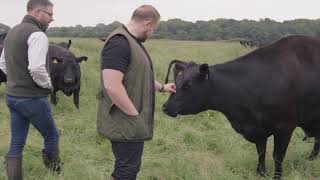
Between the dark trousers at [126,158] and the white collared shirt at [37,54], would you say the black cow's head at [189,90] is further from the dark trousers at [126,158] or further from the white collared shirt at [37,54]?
the dark trousers at [126,158]

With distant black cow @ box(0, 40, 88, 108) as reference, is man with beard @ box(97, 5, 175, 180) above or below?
above

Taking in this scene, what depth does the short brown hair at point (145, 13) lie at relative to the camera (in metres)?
3.92

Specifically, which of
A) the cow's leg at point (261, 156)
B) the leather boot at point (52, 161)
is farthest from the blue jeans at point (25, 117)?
the cow's leg at point (261, 156)

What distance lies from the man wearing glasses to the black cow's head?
1.46 metres

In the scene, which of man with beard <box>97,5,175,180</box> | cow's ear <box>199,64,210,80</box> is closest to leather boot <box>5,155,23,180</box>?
man with beard <box>97,5,175,180</box>

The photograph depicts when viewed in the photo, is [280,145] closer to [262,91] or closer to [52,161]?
[262,91]

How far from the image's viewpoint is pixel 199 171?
234 inches

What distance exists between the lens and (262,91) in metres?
6.16

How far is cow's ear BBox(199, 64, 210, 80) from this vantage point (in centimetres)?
598

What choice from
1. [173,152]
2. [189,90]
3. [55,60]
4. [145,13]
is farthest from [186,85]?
[55,60]

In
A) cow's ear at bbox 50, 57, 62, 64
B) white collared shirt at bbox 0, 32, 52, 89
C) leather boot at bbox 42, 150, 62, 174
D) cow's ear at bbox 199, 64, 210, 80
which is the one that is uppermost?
white collared shirt at bbox 0, 32, 52, 89

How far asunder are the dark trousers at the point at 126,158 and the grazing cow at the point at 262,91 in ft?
6.58

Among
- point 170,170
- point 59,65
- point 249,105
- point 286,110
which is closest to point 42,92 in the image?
point 170,170

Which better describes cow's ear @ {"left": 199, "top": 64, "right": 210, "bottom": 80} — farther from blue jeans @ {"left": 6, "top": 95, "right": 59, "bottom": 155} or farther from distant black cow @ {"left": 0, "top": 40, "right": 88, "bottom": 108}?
distant black cow @ {"left": 0, "top": 40, "right": 88, "bottom": 108}
